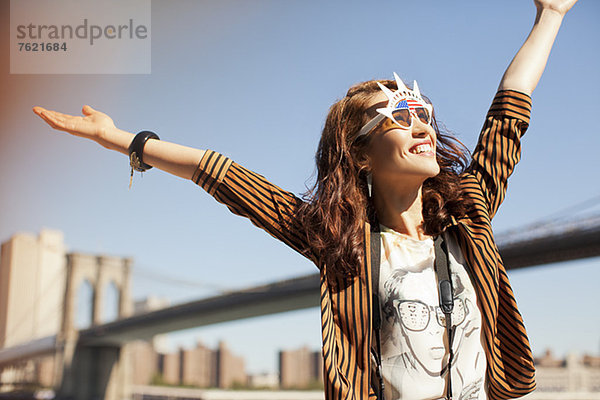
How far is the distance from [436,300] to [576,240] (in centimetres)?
1182

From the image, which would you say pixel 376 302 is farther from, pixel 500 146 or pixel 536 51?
pixel 536 51

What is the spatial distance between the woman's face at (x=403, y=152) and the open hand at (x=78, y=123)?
0.56 meters

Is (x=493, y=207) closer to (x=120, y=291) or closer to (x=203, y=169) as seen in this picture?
(x=203, y=169)

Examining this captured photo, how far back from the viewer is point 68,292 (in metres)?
25.1

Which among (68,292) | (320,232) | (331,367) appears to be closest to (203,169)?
(320,232)

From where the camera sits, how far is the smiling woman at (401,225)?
108cm

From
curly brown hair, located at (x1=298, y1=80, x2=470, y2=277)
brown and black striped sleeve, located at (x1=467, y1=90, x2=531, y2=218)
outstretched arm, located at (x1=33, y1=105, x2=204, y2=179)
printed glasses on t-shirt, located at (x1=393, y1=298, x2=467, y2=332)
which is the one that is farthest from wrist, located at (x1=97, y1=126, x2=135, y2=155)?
brown and black striped sleeve, located at (x1=467, y1=90, x2=531, y2=218)

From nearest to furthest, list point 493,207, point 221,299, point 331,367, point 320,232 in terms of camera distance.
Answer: point 331,367 < point 320,232 < point 493,207 < point 221,299

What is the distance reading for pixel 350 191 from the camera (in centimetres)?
118

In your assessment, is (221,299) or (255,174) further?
(221,299)

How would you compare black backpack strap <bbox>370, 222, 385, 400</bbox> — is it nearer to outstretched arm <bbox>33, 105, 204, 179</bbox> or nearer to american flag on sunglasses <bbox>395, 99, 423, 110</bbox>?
american flag on sunglasses <bbox>395, 99, 423, 110</bbox>

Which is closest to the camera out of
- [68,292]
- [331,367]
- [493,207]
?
[331,367]

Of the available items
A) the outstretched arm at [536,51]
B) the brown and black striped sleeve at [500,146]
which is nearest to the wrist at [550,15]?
the outstretched arm at [536,51]

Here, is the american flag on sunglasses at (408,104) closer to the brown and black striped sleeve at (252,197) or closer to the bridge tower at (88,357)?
the brown and black striped sleeve at (252,197)
